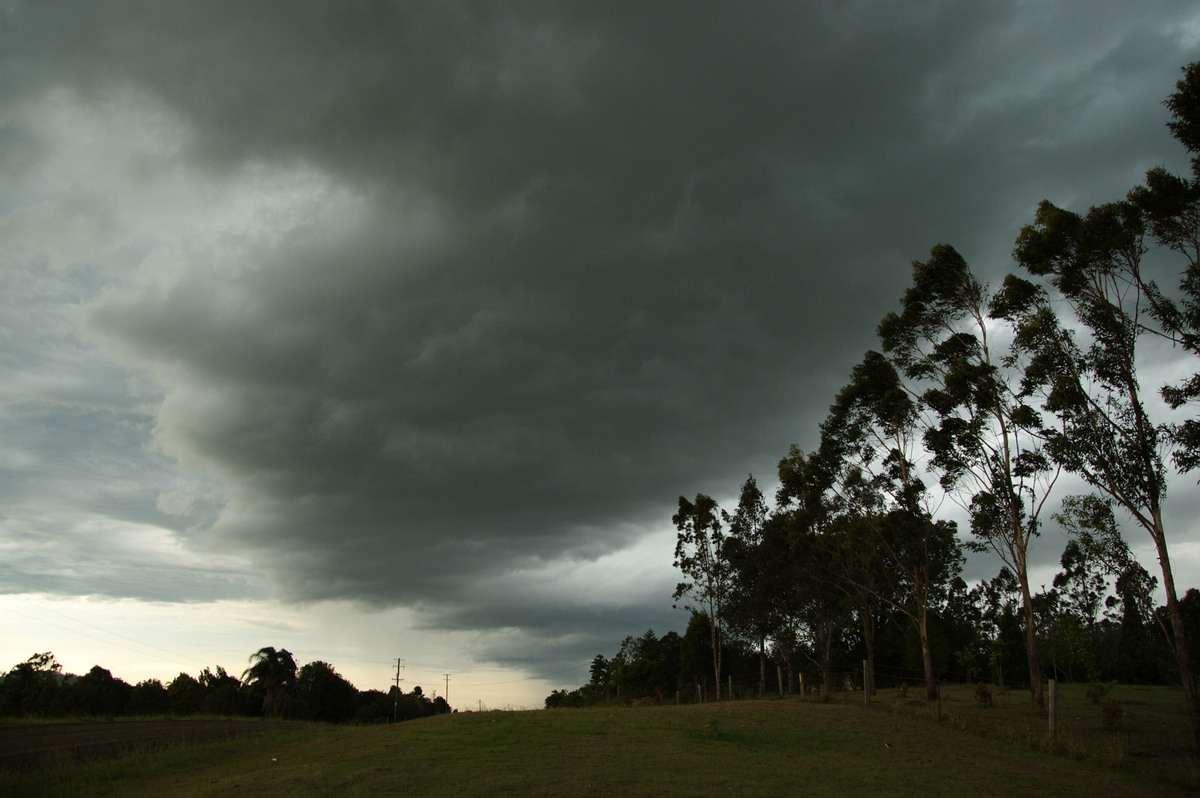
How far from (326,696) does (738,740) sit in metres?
61.0

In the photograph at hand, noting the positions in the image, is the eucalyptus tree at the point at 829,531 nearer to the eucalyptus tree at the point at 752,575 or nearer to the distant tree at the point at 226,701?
the eucalyptus tree at the point at 752,575

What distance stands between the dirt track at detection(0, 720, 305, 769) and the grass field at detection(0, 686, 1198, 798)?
212 cm

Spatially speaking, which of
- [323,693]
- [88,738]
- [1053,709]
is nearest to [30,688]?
[323,693]

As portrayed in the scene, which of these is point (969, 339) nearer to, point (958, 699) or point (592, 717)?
point (958, 699)

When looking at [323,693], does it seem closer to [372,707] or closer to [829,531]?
[372,707]

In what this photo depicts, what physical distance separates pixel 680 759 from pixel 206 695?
64711 mm

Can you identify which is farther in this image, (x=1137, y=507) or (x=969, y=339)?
(x=969, y=339)

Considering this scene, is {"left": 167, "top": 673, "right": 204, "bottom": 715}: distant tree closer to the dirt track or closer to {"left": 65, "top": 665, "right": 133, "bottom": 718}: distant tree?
{"left": 65, "top": 665, "right": 133, "bottom": 718}: distant tree

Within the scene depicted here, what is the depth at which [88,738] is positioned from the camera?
27.4 m

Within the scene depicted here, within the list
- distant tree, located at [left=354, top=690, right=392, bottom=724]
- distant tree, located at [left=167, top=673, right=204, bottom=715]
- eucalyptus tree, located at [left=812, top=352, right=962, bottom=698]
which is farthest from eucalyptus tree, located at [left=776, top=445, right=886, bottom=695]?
distant tree, located at [left=167, top=673, right=204, bottom=715]

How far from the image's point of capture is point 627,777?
1609cm

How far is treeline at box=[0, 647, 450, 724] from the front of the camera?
53906 mm

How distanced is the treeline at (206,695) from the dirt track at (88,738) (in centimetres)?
1734

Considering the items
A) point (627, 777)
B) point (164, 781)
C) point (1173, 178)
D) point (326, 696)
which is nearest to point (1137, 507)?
point (1173, 178)
